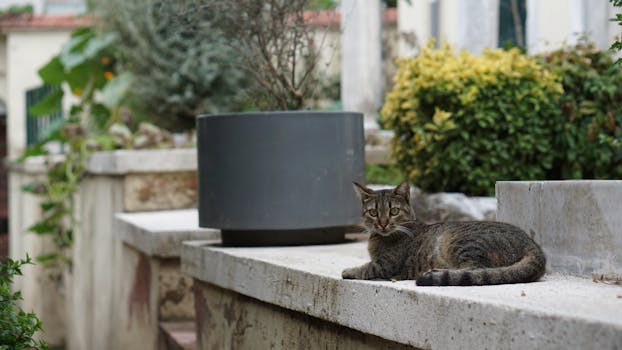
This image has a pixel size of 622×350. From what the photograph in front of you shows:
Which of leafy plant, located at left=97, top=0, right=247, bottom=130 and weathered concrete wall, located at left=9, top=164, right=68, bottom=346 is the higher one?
leafy plant, located at left=97, top=0, right=247, bottom=130

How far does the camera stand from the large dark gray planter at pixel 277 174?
4.86 metres

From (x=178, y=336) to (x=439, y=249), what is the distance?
2.74 m

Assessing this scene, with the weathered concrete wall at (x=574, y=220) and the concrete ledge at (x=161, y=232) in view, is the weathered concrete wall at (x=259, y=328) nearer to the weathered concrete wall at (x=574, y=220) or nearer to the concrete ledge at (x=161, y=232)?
the concrete ledge at (x=161, y=232)

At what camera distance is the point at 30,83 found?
1753 centimetres

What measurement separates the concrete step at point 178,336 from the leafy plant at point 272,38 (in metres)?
1.43

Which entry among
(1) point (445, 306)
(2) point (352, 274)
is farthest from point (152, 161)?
(1) point (445, 306)

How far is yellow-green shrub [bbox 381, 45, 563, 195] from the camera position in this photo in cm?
577

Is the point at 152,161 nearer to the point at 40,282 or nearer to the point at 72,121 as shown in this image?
the point at 72,121

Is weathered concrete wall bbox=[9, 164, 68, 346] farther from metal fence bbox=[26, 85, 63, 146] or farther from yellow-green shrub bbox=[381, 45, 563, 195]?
yellow-green shrub bbox=[381, 45, 563, 195]

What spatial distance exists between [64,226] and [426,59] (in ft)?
19.9

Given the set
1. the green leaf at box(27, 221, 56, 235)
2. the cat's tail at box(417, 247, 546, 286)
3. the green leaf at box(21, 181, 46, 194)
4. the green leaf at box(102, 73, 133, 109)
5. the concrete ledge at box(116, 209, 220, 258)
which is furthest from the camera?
the green leaf at box(102, 73, 133, 109)

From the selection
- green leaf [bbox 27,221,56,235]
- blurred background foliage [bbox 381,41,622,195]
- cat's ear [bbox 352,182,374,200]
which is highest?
blurred background foliage [bbox 381,41,622,195]

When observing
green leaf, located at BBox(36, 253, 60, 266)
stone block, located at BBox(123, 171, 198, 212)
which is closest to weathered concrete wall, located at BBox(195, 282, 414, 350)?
stone block, located at BBox(123, 171, 198, 212)

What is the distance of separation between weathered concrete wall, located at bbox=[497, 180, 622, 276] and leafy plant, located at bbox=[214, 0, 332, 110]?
1.91 m
